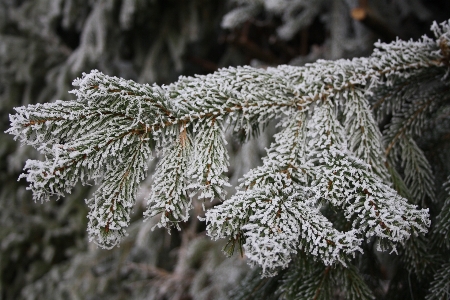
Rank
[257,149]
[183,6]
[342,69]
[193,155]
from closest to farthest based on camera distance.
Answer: [193,155] → [342,69] → [257,149] → [183,6]

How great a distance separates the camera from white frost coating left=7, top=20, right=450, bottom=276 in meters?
0.62

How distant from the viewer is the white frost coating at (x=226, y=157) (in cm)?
62

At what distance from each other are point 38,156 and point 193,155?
2264mm

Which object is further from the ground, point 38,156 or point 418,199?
point 38,156

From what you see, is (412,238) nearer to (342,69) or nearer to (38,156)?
(342,69)

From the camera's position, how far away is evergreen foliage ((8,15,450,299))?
618 millimetres

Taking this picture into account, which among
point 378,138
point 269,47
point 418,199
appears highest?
point 269,47

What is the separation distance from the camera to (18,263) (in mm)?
2975

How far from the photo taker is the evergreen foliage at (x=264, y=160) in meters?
0.62

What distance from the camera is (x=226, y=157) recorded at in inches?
28.7

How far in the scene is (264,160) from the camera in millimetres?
730

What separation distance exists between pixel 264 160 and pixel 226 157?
8 cm

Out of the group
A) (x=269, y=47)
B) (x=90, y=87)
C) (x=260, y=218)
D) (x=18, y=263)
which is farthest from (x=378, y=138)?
(x=18, y=263)

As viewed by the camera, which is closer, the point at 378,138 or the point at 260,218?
the point at 260,218
